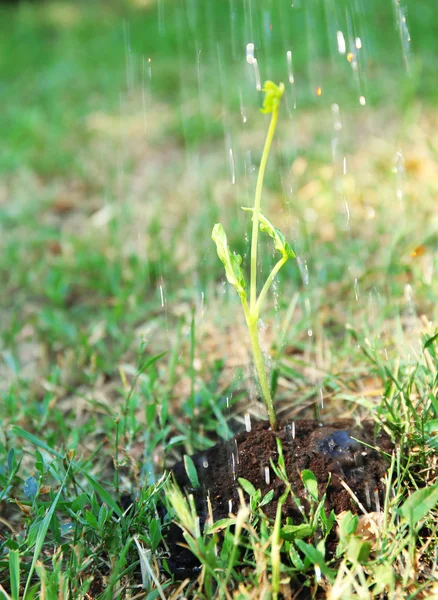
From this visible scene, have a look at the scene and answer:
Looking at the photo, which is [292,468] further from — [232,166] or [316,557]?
[232,166]

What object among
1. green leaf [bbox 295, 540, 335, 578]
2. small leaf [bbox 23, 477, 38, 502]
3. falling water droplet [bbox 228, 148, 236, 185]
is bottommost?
green leaf [bbox 295, 540, 335, 578]

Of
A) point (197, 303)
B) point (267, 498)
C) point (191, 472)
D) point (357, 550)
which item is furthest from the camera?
point (197, 303)

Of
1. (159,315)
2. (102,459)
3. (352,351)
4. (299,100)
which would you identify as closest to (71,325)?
(159,315)

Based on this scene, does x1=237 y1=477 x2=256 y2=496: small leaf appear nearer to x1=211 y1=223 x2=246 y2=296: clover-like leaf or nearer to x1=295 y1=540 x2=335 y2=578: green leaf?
x1=295 y1=540 x2=335 y2=578: green leaf

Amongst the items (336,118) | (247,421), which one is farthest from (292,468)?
(336,118)

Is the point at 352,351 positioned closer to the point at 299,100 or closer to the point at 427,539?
the point at 427,539

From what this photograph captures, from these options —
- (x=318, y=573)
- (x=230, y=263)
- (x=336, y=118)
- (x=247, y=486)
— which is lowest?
(x=318, y=573)

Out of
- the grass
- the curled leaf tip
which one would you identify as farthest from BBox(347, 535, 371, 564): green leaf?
the curled leaf tip
